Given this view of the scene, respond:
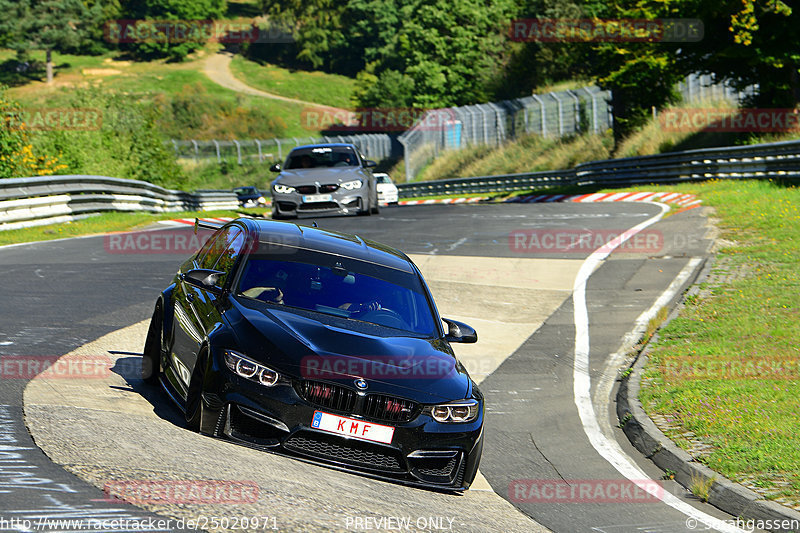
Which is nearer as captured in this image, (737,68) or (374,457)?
(374,457)

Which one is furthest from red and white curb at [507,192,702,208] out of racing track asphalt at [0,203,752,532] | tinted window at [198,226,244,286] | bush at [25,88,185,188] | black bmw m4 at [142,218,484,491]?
black bmw m4 at [142,218,484,491]

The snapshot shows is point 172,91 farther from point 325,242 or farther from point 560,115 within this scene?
point 325,242

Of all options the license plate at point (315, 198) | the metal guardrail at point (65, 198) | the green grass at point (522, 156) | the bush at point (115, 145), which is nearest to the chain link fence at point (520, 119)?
the green grass at point (522, 156)

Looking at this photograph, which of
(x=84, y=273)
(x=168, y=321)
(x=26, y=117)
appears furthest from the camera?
(x=26, y=117)

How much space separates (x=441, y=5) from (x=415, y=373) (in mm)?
81087

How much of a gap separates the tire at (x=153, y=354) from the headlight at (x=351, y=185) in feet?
45.7

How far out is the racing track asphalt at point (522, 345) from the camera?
684 cm

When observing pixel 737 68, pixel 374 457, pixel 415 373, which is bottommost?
pixel 374 457

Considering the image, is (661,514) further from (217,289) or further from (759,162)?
(759,162)

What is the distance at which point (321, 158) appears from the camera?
23.2 metres

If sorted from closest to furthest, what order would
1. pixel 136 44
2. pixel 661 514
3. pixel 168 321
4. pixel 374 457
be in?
pixel 374 457 < pixel 661 514 < pixel 168 321 < pixel 136 44

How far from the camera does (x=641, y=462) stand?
27.5ft

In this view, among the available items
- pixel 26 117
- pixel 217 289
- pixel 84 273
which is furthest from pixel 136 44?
pixel 217 289

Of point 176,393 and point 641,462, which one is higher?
point 176,393
